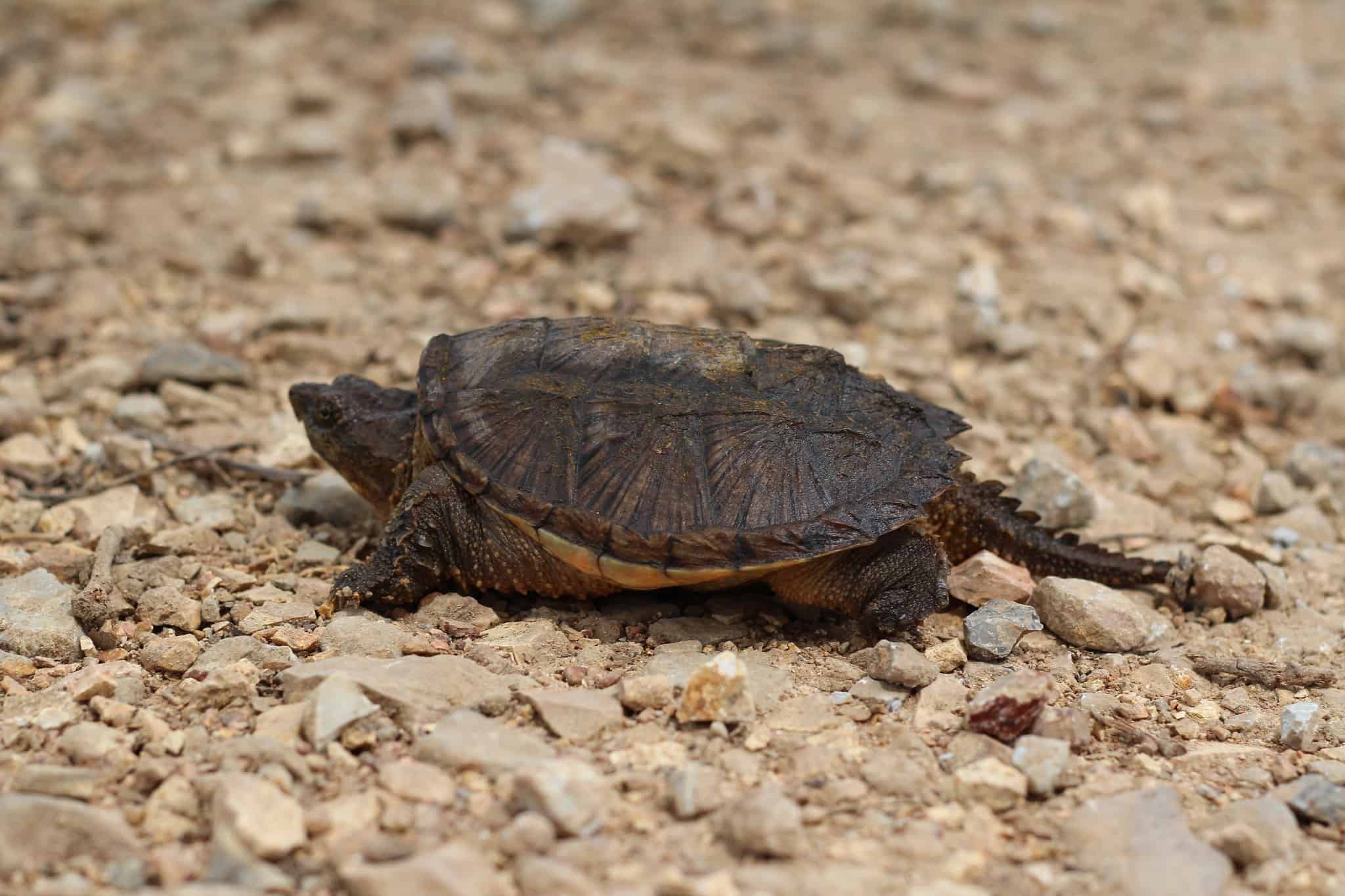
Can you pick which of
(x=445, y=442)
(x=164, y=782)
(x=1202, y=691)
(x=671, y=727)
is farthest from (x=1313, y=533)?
(x=164, y=782)

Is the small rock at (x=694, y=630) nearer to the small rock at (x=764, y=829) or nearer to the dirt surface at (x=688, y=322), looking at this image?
the dirt surface at (x=688, y=322)

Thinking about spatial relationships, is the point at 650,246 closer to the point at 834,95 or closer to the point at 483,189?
the point at 483,189

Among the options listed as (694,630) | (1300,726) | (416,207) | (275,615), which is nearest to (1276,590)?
(1300,726)

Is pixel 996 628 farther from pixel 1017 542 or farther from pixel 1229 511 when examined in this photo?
pixel 1229 511

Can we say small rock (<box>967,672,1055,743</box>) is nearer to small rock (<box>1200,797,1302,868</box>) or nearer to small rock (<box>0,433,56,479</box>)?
small rock (<box>1200,797,1302,868</box>)

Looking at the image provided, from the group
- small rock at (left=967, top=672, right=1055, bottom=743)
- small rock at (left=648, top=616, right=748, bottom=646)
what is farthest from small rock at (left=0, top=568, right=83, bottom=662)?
small rock at (left=967, top=672, right=1055, bottom=743)

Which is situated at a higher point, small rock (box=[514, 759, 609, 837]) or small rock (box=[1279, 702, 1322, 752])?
small rock (box=[514, 759, 609, 837])
